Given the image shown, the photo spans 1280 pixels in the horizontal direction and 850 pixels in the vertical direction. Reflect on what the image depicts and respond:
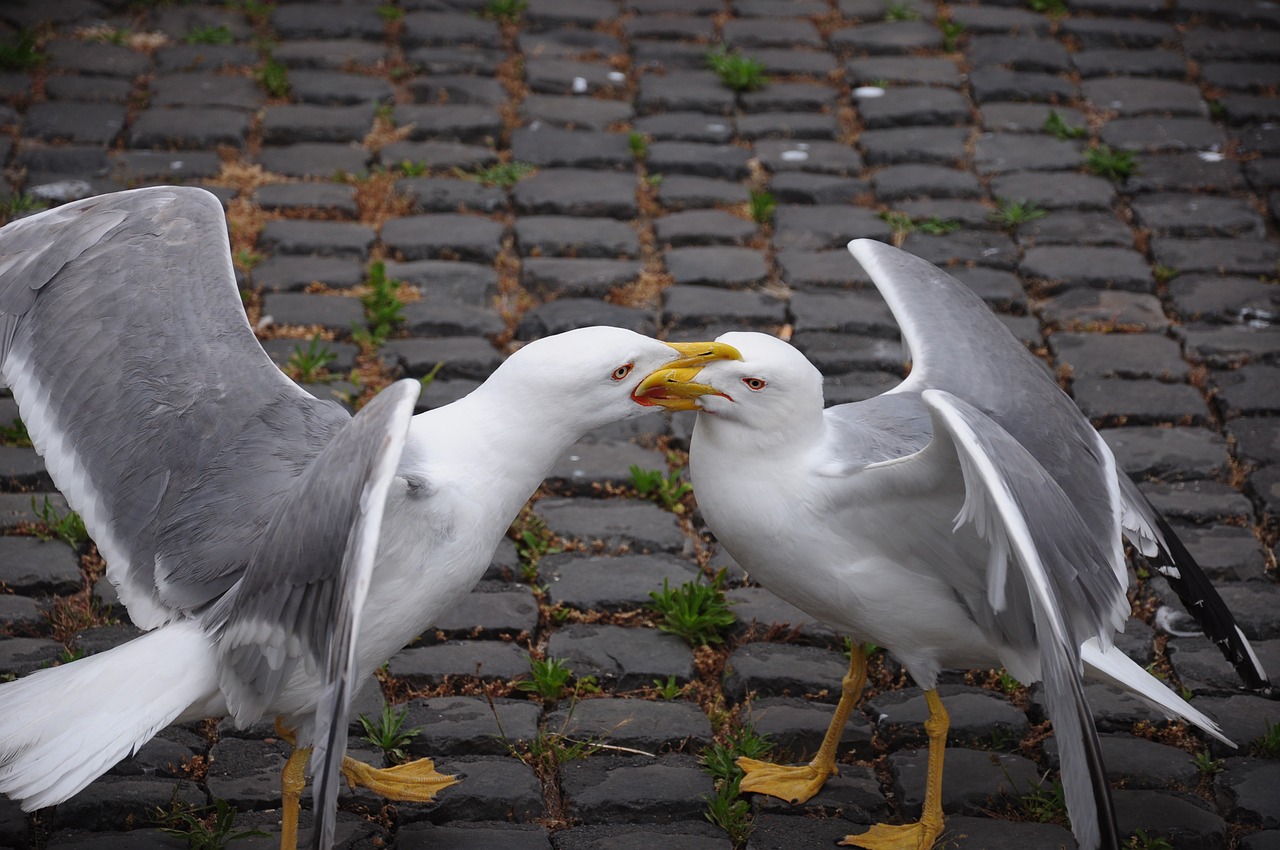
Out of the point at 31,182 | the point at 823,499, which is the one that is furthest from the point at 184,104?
the point at 823,499

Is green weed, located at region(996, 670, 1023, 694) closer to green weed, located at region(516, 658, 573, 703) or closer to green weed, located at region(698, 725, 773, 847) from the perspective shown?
green weed, located at region(698, 725, 773, 847)

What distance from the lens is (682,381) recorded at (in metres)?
3.40

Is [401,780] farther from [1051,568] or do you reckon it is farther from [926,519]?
[1051,568]

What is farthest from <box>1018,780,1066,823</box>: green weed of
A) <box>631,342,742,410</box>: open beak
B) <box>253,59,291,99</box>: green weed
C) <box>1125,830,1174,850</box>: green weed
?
<box>253,59,291,99</box>: green weed

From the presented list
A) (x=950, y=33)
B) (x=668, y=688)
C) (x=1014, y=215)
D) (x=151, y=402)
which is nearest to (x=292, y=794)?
(x=151, y=402)

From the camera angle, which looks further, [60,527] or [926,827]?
[60,527]

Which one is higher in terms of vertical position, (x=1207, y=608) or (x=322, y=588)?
(x=322, y=588)

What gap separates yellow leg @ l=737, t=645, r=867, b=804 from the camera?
11.8ft

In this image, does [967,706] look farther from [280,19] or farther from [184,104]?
[280,19]

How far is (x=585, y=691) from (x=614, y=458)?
1.08 m

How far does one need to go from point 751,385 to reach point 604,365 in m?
0.38

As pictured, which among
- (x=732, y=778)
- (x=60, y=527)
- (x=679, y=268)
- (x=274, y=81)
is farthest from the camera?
(x=274, y=81)

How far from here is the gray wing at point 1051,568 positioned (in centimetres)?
273

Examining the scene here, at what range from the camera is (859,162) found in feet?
20.9
